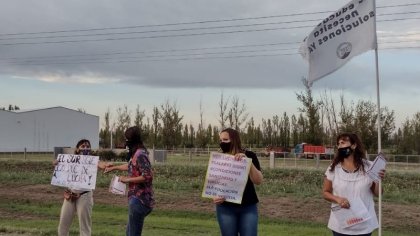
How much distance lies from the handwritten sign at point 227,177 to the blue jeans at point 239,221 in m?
0.14

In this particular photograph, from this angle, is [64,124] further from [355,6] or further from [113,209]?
[355,6]

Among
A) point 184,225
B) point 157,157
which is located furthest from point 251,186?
point 157,157

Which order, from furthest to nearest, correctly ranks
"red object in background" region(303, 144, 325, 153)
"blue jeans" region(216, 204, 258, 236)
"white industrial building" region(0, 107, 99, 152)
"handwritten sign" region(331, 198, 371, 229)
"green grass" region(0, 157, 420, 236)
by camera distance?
"white industrial building" region(0, 107, 99, 152), "red object in background" region(303, 144, 325, 153), "green grass" region(0, 157, 420, 236), "blue jeans" region(216, 204, 258, 236), "handwritten sign" region(331, 198, 371, 229)

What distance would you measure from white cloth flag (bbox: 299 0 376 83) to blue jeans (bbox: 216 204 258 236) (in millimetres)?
2484

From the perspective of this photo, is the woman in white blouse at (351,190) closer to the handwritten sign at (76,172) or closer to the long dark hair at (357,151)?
the long dark hair at (357,151)

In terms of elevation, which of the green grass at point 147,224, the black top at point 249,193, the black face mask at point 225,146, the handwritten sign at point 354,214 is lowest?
the green grass at point 147,224

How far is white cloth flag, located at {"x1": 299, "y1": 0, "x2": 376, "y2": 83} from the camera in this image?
7.64 metres

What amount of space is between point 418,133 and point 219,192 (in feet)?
179

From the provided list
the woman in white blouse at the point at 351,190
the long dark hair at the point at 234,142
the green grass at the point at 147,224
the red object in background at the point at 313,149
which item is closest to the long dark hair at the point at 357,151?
the woman in white blouse at the point at 351,190

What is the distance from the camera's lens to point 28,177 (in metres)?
25.8

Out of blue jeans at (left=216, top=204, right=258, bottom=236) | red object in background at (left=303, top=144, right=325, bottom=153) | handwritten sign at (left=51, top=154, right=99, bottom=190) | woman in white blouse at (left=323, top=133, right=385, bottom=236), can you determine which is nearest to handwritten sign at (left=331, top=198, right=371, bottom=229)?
woman in white blouse at (left=323, top=133, right=385, bottom=236)

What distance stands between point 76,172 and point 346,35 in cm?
463

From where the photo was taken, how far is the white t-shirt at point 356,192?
5.77 m

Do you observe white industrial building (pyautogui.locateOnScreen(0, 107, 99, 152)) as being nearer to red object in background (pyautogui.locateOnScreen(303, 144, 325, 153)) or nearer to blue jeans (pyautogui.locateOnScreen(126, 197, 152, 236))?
red object in background (pyautogui.locateOnScreen(303, 144, 325, 153))
